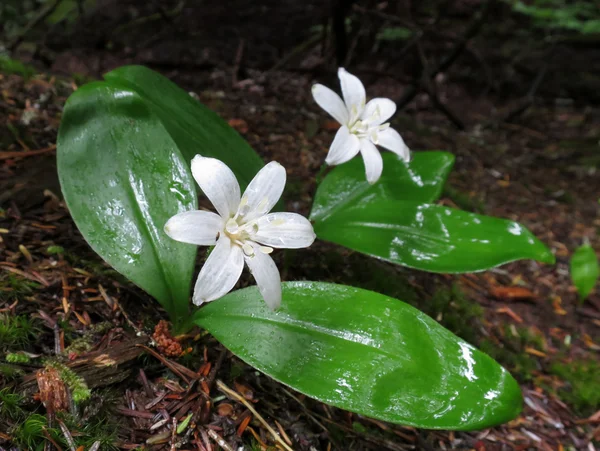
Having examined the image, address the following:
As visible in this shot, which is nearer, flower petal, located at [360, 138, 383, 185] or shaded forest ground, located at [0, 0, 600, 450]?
shaded forest ground, located at [0, 0, 600, 450]

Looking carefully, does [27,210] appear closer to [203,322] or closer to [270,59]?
[203,322]

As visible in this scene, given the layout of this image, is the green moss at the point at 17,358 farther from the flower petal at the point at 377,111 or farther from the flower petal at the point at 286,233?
the flower petal at the point at 377,111

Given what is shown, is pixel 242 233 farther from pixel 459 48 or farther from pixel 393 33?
pixel 393 33

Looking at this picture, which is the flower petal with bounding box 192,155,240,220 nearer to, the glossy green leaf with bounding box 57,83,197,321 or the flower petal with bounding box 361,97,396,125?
the glossy green leaf with bounding box 57,83,197,321

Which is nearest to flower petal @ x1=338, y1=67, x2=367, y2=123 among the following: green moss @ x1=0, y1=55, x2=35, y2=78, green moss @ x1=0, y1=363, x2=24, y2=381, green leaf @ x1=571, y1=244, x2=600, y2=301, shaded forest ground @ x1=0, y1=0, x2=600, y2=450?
shaded forest ground @ x1=0, y1=0, x2=600, y2=450

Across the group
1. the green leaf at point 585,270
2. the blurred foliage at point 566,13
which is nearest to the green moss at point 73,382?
the green leaf at point 585,270

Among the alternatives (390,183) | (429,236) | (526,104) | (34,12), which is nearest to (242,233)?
(429,236)
